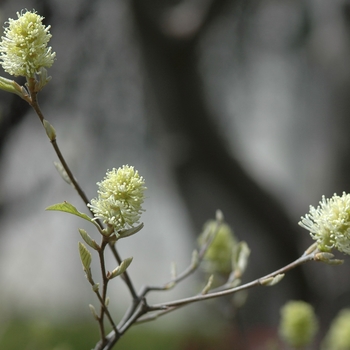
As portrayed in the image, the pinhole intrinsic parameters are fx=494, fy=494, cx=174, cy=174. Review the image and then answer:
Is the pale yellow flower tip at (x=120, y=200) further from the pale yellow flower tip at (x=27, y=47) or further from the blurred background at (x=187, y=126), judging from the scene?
the blurred background at (x=187, y=126)

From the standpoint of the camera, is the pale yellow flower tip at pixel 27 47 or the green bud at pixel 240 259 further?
the green bud at pixel 240 259

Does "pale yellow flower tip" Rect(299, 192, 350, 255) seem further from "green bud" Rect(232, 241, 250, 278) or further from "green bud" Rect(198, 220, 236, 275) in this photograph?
"green bud" Rect(198, 220, 236, 275)

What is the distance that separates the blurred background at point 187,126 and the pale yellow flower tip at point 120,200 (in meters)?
1.14

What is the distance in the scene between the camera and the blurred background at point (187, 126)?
1.71m

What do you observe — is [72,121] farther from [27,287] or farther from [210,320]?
[210,320]

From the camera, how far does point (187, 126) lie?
5.76 feet

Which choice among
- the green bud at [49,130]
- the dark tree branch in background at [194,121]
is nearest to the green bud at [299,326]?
the green bud at [49,130]

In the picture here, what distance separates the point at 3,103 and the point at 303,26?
128 cm

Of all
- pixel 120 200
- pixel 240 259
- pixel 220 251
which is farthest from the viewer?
pixel 220 251

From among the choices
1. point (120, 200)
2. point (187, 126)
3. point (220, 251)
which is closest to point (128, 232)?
point (120, 200)

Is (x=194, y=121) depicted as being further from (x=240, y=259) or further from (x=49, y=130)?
(x=49, y=130)

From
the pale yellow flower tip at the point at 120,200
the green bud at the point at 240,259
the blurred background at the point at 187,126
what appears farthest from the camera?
the blurred background at the point at 187,126

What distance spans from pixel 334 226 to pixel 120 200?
0.52ft

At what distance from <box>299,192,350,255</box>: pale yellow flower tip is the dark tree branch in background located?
1378mm
